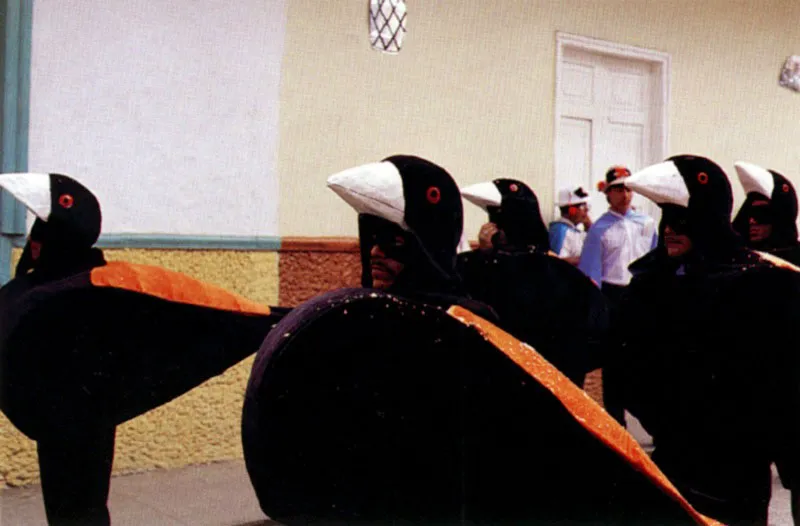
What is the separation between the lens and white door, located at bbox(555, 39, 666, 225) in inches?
332

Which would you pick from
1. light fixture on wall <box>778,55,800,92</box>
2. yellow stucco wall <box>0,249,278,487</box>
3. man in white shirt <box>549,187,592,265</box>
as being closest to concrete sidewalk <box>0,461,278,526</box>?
yellow stucco wall <box>0,249,278,487</box>

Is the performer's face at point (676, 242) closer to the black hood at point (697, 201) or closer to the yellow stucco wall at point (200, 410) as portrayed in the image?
the black hood at point (697, 201)

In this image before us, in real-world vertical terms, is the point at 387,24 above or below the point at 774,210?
above

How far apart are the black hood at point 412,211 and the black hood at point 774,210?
9.57 ft

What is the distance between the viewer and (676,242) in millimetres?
3578

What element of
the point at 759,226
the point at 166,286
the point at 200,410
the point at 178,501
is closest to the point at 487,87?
the point at 759,226

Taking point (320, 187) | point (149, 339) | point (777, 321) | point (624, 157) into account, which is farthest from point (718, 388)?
point (624, 157)

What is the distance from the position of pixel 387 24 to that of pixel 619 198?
218 cm

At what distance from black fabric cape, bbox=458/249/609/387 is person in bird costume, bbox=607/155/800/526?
169cm

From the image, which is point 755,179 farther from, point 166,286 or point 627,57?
point 627,57

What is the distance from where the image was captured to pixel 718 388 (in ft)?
11.2

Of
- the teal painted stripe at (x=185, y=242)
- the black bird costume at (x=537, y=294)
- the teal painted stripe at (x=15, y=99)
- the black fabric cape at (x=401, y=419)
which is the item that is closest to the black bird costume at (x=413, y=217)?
the black fabric cape at (x=401, y=419)

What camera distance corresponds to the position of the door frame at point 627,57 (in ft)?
26.9

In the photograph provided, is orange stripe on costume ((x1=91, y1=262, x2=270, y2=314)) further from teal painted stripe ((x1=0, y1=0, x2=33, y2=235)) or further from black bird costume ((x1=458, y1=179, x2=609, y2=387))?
teal painted stripe ((x1=0, y1=0, x2=33, y2=235))
